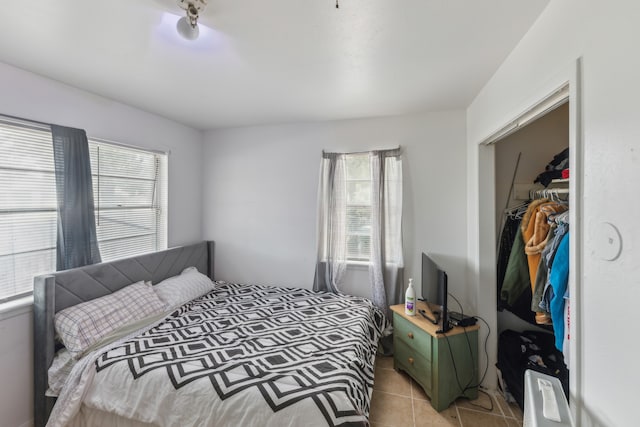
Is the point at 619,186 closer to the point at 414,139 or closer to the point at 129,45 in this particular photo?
the point at 414,139

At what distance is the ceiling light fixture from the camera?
1181mm

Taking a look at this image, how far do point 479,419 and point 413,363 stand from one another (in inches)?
21.1

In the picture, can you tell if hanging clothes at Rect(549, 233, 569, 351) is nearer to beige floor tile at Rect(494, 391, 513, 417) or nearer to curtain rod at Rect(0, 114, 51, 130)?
beige floor tile at Rect(494, 391, 513, 417)

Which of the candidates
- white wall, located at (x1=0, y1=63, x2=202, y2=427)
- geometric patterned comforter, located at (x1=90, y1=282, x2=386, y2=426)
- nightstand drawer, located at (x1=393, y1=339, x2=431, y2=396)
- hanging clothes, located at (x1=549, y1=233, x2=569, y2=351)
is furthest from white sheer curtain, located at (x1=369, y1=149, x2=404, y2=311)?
white wall, located at (x1=0, y1=63, x2=202, y2=427)

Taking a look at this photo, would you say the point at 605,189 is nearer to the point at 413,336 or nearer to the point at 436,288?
the point at 436,288

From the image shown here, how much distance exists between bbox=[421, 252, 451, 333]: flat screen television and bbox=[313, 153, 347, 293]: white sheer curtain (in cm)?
85

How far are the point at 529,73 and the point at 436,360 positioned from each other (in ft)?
6.43

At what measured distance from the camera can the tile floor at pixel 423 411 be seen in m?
1.86

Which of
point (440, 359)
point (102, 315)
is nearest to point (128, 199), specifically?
point (102, 315)

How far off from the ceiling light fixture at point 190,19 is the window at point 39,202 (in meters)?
1.49

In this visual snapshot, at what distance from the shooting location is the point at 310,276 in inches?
121

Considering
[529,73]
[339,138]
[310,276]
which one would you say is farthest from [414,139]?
[310,276]

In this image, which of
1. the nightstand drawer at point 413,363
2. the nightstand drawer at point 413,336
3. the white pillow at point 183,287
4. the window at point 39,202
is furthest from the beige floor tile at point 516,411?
the window at point 39,202

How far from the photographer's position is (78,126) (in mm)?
2125
